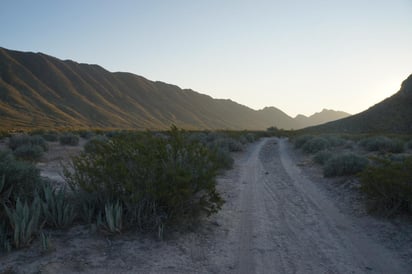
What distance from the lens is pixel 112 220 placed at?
509 cm

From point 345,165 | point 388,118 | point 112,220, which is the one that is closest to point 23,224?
point 112,220

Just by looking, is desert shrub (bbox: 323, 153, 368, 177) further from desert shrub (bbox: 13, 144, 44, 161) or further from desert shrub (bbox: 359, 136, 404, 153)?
desert shrub (bbox: 13, 144, 44, 161)

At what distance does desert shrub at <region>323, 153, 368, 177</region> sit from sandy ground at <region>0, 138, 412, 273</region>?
10.7ft

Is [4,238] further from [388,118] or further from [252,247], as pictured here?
[388,118]

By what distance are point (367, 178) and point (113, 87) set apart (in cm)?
10477

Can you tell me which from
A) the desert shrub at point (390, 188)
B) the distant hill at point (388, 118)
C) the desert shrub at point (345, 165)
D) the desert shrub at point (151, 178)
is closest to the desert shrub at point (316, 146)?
the desert shrub at point (345, 165)

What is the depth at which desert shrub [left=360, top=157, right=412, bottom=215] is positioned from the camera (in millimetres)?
6457

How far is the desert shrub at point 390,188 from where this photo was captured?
646 cm

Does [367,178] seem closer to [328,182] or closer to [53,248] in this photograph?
[328,182]

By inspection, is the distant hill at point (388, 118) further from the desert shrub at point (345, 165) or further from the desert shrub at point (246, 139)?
the desert shrub at point (345, 165)

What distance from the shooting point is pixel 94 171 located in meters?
5.55

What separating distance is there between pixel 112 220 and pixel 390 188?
5452mm

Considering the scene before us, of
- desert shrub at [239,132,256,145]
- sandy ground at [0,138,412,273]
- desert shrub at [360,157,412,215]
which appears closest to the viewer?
sandy ground at [0,138,412,273]

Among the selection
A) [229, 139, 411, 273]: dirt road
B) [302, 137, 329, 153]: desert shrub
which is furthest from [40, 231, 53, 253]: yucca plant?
[302, 137, 329, 153]: desert shrub
